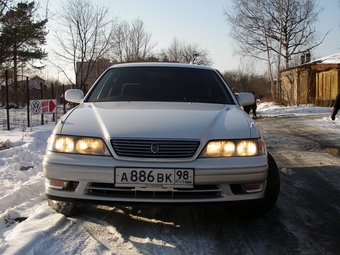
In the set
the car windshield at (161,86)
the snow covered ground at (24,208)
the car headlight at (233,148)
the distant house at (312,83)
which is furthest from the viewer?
the distant house at (312,83)

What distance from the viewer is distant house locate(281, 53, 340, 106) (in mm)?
24922

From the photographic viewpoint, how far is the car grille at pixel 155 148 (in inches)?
107

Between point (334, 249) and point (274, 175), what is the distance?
2.82 feet

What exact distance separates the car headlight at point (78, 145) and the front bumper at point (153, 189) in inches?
2.1

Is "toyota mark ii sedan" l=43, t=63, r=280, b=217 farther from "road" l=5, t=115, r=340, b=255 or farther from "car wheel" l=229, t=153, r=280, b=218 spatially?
"road" l=5, t=115, r=340, b=255

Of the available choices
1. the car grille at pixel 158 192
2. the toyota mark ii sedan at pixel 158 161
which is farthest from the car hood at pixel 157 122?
the car grille at pixel 158 192

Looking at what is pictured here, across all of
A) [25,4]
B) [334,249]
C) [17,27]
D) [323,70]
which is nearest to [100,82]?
[334,249]

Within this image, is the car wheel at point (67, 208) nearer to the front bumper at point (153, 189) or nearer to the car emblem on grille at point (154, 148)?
the front bumper at point (153, 189)

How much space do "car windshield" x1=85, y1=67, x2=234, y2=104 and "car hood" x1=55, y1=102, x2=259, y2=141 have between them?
50cm

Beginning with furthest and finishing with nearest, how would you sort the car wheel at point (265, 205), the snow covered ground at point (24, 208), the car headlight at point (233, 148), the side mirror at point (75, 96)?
the side mirror at point (75, 96)
the car wheel at point (265, 205)
the car headlight at point (233, 148)
the snow covered ground at point (24, 208)

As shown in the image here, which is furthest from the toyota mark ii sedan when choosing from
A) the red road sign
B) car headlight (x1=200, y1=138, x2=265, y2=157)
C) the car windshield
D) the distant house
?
the distant house

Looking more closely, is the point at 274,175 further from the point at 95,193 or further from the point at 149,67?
the point at 149,67

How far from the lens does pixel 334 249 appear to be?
269 cm

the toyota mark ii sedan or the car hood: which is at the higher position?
the car hood
